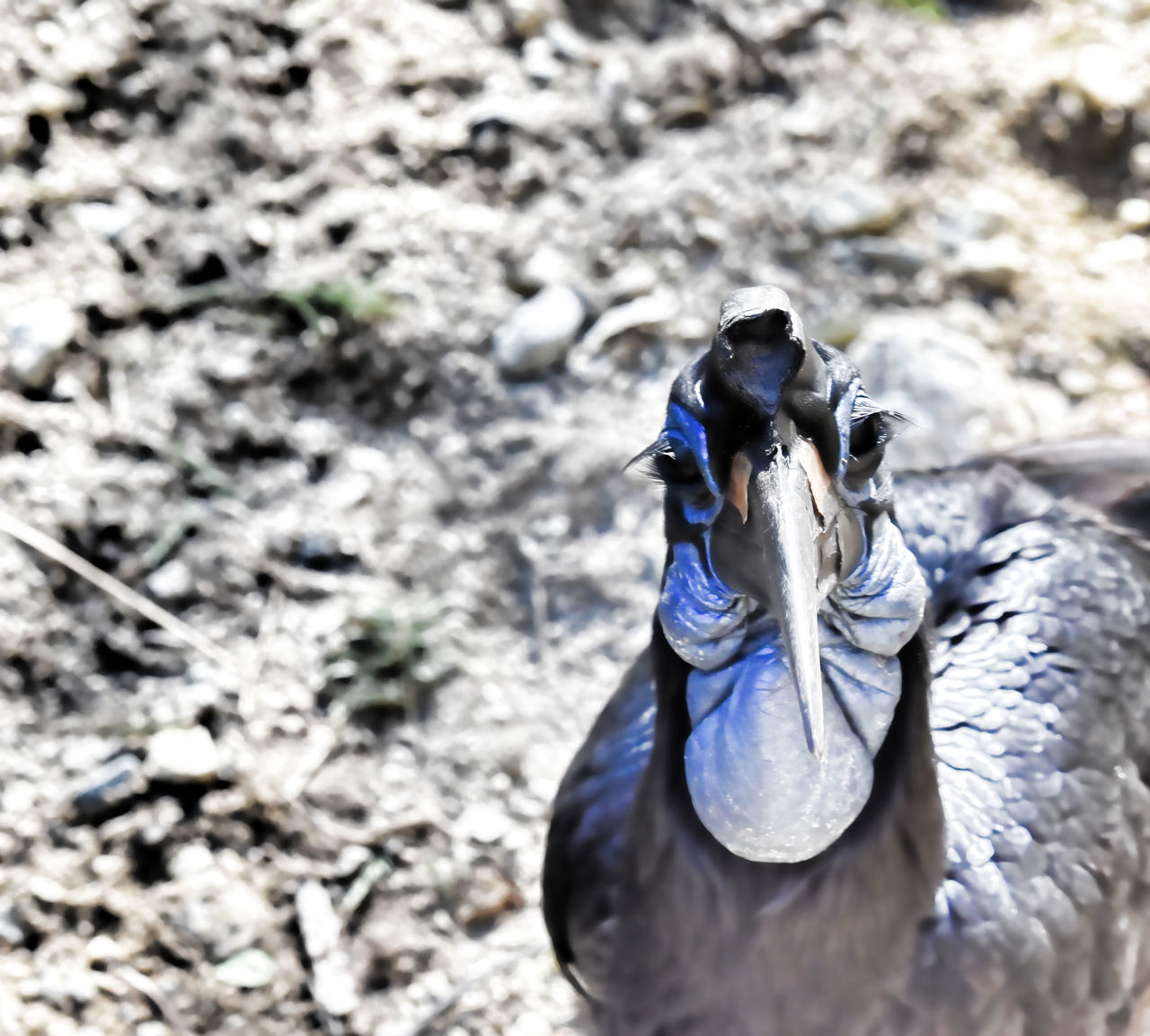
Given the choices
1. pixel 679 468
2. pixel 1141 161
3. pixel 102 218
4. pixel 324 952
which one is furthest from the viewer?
pixel 1141 161

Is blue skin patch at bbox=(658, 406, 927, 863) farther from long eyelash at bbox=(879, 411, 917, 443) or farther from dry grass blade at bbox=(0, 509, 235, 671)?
dry grass blade at bbox=(0, 509, 235, 671)

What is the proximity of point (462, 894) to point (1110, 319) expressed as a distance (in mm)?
2023

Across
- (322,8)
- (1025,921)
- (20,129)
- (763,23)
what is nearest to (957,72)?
(763,23)

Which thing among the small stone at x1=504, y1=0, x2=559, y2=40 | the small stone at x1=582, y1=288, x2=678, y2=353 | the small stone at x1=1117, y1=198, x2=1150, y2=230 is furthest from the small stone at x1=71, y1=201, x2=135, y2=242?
the small stone at x1=1117, y1=198, x2=1150, y2=230

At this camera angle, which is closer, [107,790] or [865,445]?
[865,445]

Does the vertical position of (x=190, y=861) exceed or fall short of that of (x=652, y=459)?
it falls short

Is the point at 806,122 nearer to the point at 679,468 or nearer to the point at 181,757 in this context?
the point at 181,757

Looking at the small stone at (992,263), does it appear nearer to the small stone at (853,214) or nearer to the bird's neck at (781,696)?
the small stone at (853,214)

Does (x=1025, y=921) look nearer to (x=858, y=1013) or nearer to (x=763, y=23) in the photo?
(x=858, y=1013)

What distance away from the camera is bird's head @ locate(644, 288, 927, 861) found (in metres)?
1.22

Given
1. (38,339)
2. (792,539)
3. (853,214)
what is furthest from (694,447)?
(853,214)

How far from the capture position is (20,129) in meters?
2.87

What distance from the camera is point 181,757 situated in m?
2.24

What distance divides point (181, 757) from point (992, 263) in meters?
2.13
